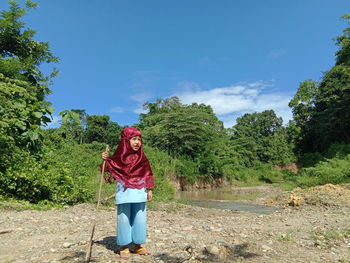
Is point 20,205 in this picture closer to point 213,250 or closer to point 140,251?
point 140,251

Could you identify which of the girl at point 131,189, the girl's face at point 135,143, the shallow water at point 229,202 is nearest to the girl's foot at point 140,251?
the girl at point 131,189

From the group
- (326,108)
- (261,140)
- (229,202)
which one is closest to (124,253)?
(229,202)

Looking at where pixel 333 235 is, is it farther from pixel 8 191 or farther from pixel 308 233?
pixel 8 191

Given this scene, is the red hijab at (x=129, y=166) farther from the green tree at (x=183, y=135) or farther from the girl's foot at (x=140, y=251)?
the green tree at (x=183, y=135)

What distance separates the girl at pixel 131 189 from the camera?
3.46 metres

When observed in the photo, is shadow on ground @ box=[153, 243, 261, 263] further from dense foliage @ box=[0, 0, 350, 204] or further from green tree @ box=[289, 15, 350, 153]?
green tree @ box=[289, 15, 350, 153]

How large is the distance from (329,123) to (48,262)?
28.9 meters

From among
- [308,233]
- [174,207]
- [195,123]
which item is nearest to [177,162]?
[195,123]

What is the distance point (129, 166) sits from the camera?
358cm

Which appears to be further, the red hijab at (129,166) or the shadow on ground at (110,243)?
the shadow on ground at (110,243)

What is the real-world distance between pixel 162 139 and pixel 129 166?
78.7 ft

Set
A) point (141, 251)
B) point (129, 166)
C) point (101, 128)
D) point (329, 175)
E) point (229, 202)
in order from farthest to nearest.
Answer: point (101, 128) → point (329, 175) → point (229, 202) → point (129, 166) → point (141, 251)

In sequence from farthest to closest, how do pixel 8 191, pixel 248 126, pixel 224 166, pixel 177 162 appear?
pixel 248 126, pixel 224 166, pixel 177 162, pixel 8 191

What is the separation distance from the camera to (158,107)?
41.8 m
